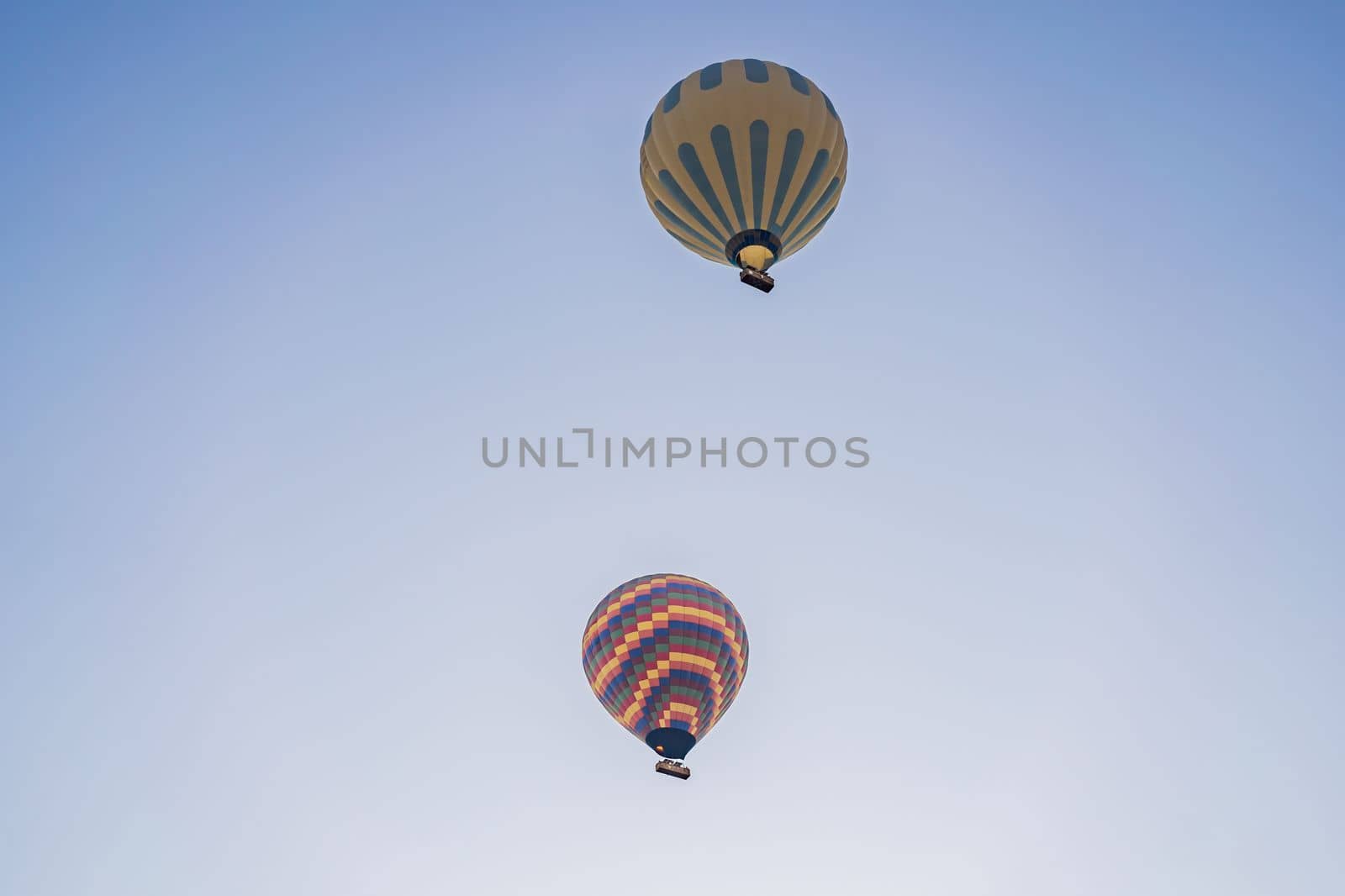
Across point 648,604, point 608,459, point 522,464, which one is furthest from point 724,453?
point 648,604

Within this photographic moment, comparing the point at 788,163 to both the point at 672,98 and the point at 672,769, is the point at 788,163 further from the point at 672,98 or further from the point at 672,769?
the point at 672,769

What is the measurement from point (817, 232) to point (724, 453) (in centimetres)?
1226

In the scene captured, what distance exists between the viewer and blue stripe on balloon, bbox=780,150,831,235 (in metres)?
22.2

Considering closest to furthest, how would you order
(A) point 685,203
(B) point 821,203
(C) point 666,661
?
(A) point 685,203, (B) point 821,203, (C) point 666,661

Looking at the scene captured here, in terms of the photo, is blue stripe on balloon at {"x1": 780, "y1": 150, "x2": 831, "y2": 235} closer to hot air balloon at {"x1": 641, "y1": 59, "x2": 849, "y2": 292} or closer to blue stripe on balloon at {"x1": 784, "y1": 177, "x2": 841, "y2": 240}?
hot air balloon at {"x1": 641, "y1": 59, "x2": 849, "y2": 292}

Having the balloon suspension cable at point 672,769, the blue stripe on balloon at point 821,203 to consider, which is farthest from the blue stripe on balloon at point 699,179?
the balloon suspension cable at point 672,769

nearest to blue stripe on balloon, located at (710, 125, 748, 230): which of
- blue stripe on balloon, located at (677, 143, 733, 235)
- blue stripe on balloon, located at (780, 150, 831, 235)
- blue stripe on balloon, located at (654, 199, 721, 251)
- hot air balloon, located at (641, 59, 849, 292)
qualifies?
hot air balloon, located at (641, 59, 849, 292)

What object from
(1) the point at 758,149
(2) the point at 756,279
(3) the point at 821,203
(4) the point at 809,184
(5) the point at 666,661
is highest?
(3) the point at 821,203

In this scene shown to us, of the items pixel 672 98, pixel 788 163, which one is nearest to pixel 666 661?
pixel 788 163

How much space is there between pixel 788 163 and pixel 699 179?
5.18 ft

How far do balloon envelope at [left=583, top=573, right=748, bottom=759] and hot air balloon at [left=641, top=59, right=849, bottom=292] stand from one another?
6.59 metres

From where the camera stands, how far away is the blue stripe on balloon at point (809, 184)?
22203 mm

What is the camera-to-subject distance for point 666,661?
23.8m

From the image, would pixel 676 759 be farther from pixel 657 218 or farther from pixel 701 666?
pixel 657 218
